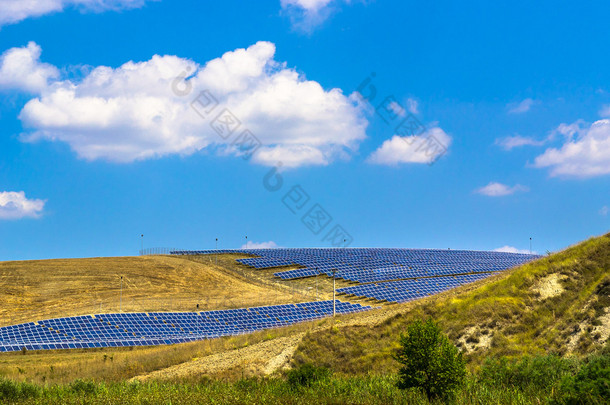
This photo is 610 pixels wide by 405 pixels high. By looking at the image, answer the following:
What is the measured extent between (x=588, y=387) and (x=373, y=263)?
280 feet

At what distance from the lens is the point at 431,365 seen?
17781mm

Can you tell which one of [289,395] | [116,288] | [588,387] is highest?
[116,288]

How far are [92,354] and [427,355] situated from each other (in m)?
40.0

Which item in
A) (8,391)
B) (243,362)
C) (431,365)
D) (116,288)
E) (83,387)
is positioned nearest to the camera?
(431,365)

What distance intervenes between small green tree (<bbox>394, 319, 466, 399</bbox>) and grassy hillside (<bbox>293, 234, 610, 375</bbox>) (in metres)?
9.58

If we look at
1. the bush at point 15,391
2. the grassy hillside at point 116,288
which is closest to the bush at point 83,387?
the bush at point 15,391

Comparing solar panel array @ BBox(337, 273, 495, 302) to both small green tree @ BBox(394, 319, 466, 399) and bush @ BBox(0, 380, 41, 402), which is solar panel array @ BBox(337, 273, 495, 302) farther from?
bush @ BBox(0, 380, 41, 402)

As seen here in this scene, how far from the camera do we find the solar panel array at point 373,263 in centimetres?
8962

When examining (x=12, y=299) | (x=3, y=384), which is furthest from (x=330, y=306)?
(x=3, y=384)

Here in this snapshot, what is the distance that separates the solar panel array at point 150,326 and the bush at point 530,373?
36.9 metres

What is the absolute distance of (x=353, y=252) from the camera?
11444 centimetres

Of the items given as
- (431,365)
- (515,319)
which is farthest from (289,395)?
(515,319)

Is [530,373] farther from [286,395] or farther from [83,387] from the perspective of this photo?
[83,387]

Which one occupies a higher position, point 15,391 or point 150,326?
point 150,326
